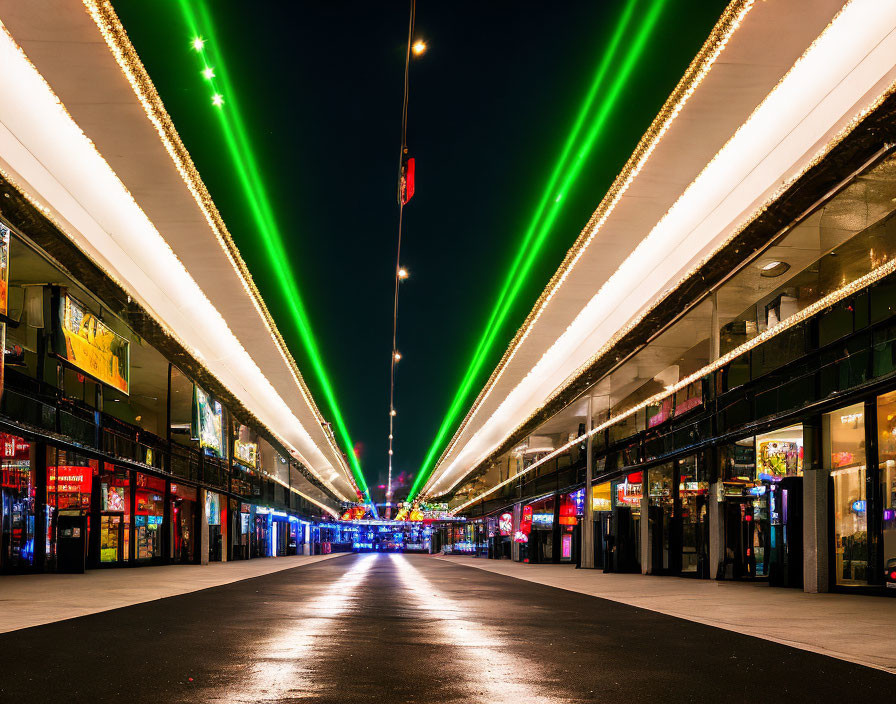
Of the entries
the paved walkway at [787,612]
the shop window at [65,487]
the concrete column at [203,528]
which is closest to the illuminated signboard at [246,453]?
the concrete column at [203,528]

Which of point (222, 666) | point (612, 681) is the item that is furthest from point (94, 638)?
point (612, 681)

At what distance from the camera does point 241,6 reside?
8.83 metres

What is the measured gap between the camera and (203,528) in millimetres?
35344

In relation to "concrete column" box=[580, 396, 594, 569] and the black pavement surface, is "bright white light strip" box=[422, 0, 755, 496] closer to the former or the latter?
the black pavement surface

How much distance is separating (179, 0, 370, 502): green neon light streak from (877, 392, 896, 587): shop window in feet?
33.3

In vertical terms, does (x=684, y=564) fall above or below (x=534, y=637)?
below

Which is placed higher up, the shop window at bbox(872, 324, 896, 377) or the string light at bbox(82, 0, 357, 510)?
the string light at bbox(82, 0, 357, 510)

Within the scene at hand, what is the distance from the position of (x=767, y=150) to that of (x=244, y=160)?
6.83 meters

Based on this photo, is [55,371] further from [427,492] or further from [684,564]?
[427,492]

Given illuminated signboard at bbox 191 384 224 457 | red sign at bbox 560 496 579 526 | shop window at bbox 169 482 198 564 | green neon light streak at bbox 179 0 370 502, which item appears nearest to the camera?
green neon light streak at bbox 179 0 370 502

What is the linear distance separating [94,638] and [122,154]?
6.96m

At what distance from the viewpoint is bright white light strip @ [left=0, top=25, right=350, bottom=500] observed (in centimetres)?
1131

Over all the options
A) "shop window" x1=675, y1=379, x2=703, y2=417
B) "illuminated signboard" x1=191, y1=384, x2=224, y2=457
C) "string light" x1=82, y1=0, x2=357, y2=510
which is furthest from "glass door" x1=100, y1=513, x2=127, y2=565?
"shop window" x1=675, y1=379, x2=703, y2=417

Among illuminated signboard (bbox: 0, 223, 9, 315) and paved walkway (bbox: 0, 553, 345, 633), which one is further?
illuminated signboard (bbox: 0, 223, 9, 315)
